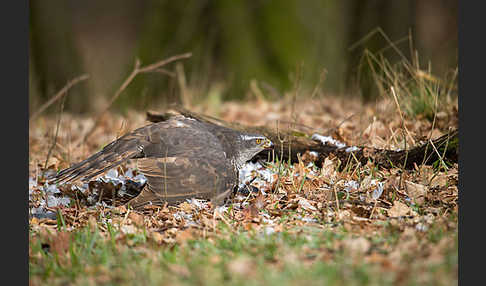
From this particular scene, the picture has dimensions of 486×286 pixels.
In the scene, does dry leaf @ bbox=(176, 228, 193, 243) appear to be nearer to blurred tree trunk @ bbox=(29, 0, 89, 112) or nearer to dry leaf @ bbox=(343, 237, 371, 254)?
dry leaf @ bbox=(343, 237, 371, 254)

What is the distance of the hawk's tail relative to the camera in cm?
409

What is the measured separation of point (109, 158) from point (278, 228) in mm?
1728

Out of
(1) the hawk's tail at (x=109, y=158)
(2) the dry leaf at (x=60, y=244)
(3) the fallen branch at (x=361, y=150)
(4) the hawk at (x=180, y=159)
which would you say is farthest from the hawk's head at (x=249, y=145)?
(2) the dry leaf at (x=60, y=244)

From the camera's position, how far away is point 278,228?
3.47 meters

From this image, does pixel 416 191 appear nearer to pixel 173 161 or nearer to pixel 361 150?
pixel 361 150

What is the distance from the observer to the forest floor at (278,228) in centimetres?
254

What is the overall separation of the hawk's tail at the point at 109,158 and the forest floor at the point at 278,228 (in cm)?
28

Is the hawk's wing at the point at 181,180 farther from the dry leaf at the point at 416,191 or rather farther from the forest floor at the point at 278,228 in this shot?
the dry leaf at the point at 416,191

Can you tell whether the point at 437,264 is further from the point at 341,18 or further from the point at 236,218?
the point at 341,18

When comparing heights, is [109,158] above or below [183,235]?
above

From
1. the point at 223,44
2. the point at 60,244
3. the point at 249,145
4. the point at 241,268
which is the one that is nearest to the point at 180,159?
the point at 249,145

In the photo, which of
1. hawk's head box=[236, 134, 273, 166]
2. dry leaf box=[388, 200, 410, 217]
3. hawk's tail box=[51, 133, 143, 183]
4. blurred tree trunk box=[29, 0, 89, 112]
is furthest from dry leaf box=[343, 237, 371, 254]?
blurred tree trunk box=[29, 0, 89, 112]

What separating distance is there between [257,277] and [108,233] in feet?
5.32

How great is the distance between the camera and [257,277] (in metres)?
2.44
